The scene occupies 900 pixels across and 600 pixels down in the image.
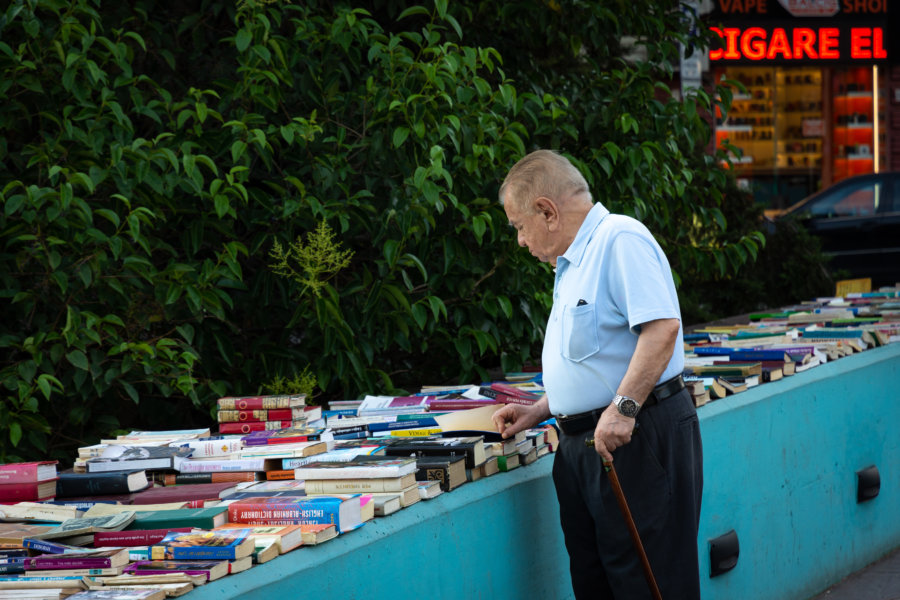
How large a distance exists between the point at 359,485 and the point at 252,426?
1.09 m

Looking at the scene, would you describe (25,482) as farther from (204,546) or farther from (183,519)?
(204,546)

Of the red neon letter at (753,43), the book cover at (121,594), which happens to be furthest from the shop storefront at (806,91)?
the book cover at (121,594)

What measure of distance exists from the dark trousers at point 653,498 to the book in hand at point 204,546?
1.15 meters

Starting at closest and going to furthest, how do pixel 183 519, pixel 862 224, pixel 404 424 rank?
pixel 183 519, pixel 404 424, pixel 862 224

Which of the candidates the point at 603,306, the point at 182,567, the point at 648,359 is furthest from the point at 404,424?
the point at 182,567

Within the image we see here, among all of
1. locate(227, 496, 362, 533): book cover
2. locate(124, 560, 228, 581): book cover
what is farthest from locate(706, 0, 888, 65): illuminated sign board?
locate(124, 560, 228, 581): book cover

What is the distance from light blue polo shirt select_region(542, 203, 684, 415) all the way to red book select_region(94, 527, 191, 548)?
4.32 ft

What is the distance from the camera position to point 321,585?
3137mm

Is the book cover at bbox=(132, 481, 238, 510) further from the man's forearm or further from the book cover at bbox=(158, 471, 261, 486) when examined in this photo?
the man's forearm

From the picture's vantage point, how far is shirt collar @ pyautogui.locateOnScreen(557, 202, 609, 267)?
3.75m

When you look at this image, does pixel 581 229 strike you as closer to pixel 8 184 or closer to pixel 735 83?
pixel 8 184

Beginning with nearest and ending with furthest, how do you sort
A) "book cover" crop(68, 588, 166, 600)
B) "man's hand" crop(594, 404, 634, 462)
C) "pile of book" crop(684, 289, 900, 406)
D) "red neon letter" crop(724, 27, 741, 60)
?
1. "book cover" crop(68, 588, 166, 600)
2. "man's hand" crop(594, 404, 634, 462)
3. "pile of book" crop(684, 289, 900, 406)
4. "red neon letter" crop(724, 27, 741, 60)

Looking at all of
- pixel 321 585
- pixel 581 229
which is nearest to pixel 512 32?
pixel 581 229

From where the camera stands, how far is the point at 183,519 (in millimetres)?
3316
